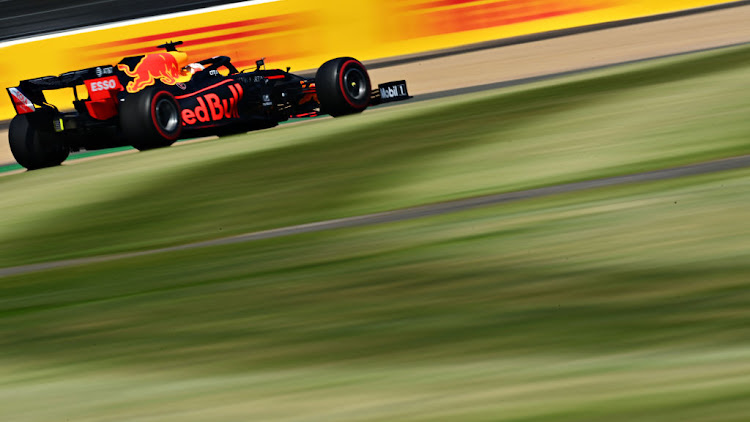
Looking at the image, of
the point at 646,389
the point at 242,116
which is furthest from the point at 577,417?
the point at 242,116

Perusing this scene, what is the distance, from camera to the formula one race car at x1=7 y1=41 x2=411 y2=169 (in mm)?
12438

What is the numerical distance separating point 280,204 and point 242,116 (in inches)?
238

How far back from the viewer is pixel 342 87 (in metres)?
13.5

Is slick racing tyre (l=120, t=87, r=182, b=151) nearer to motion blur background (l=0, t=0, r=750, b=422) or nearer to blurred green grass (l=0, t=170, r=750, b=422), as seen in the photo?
motion blur background (l=0, t=0, r=750, b=422)

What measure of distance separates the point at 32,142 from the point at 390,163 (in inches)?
228

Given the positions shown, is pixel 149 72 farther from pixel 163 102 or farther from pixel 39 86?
→ pixel 39 86

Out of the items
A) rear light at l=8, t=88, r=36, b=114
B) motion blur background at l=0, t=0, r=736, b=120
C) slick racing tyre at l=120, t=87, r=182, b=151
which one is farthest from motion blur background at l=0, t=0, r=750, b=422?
motion blur background at l=0, t=0, r=736, b=120

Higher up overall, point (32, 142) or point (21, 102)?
point (21, 102)

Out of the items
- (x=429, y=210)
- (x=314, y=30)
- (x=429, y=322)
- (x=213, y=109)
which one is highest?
(x=314, y=30)

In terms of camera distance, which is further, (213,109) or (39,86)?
(213,109)

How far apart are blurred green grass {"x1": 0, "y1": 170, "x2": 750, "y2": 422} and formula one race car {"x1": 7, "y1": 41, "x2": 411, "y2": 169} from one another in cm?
629

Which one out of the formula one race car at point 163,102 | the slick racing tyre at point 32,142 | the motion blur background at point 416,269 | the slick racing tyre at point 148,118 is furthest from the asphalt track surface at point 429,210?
the slick racing tyre at point 32,142

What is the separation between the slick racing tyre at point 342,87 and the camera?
1348 centimetres

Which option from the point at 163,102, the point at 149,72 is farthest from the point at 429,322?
the point at 149,72
